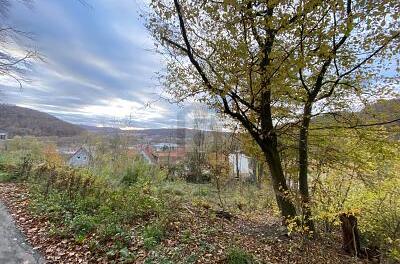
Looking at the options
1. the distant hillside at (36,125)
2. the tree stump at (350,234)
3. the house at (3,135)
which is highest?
the distant hillside at (36,125)

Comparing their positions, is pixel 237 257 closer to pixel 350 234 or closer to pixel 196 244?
pixel 196 244

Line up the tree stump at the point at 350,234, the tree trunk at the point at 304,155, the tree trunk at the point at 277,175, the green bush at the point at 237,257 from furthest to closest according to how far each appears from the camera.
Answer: the tree stump at the point at 350,234, the tree trunk at the point at 277,175, the tree trunk at the point at 304,155, the green bush at the point at 237,257

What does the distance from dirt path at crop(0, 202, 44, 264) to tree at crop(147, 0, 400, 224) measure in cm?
429

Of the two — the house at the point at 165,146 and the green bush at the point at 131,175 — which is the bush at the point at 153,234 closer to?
the green bush at the point at 131,175

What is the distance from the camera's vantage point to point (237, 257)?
14.2 feet

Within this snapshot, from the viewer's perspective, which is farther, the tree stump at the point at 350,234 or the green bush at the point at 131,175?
the green bush at the point at 131,175

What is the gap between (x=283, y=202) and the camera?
6.73 metres

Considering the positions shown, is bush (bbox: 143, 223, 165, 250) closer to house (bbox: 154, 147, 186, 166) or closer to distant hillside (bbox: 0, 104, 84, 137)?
house (bbox: 154, 147, 186, 166)

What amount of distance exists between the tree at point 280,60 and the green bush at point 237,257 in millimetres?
1534

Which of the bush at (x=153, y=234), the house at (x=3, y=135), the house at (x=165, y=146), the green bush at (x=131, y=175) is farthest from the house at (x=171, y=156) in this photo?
the bush at (x=153, y=234)

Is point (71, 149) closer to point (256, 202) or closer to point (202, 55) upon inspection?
point (256, 202)

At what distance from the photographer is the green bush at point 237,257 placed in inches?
168

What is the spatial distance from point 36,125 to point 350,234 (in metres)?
31.4

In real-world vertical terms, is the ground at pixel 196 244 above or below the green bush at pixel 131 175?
below
